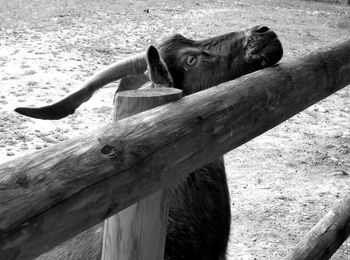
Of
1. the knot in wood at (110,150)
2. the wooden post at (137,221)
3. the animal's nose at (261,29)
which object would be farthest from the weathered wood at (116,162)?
the animal's nose at (261,29)

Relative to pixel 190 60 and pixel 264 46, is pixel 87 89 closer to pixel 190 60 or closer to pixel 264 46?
pixel 190 60

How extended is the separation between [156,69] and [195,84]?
0.80 m

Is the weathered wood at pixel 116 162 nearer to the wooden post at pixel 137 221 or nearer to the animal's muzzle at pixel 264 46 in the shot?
the wooden post at pixel 137 221

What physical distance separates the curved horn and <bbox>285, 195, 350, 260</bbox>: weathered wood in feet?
4.80

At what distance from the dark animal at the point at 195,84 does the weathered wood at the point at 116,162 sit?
0.75 metres

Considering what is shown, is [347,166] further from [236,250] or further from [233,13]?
[233,13]

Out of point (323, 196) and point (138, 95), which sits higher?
point (138, 95)

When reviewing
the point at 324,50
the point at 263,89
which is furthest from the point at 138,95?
the point at 324,50

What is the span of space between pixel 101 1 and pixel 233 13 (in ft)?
14.3

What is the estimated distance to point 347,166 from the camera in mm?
6613

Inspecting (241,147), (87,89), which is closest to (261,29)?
(87,89)

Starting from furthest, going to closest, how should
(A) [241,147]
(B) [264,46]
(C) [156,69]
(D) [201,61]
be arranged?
(A) [241,147], (D) [201,61], (B) [264,46], (C) [156,69]

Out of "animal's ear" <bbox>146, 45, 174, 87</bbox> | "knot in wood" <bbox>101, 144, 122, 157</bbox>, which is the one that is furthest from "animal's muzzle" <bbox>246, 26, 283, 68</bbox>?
"knot in wood" <bbox>101, 144, 122, 157</bbox>

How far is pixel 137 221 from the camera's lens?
6.24ft
